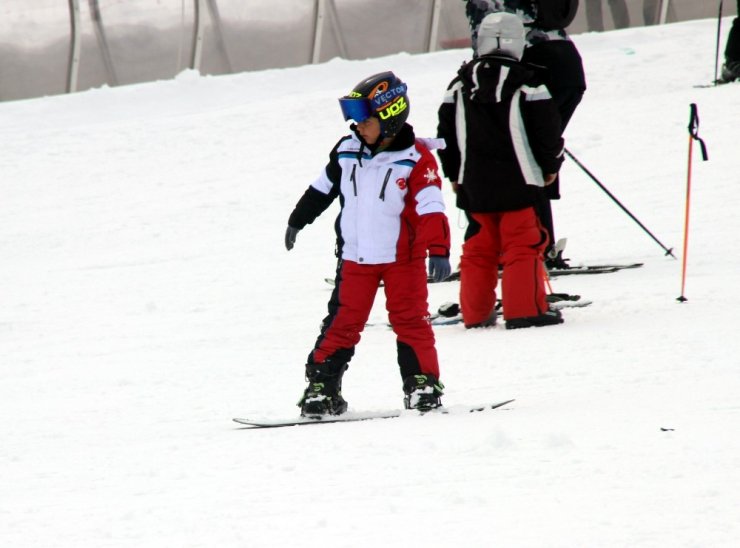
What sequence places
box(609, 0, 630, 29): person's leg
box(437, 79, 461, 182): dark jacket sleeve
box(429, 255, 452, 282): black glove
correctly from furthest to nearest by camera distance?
box(609, 0, 630, 29): person's leg → box(437, 79, 461, 182): dark jacket sleeve → box(429, 255, 452, 282): black glove

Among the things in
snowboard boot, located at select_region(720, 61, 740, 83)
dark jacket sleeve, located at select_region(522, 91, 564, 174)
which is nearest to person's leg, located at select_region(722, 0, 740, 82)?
snowboard boot, located at select_region(720, 61, 740, 83)

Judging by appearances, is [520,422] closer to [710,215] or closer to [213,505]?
[213,505]

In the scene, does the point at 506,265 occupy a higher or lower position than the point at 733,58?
lower

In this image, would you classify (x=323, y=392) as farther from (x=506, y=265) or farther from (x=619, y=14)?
(x=619, y=14)

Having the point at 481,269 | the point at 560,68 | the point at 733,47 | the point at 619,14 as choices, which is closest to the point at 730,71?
the point at 733,47

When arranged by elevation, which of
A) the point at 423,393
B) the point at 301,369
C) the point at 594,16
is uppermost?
the point at 594,16

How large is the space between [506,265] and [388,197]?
2.15 meters

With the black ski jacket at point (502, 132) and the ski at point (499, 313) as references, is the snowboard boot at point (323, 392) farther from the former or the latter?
the ski at point (499, 313)

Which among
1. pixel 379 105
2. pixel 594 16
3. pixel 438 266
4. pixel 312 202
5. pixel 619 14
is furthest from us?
pixel 619 14

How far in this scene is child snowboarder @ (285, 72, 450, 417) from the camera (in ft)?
15.8

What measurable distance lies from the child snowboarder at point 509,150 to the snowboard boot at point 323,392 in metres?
2.16

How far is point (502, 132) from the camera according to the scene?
269 inches

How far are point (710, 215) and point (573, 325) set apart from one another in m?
4.27

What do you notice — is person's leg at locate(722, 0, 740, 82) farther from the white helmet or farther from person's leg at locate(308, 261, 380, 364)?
person's leg at locate(308, 261, 380, 364)
